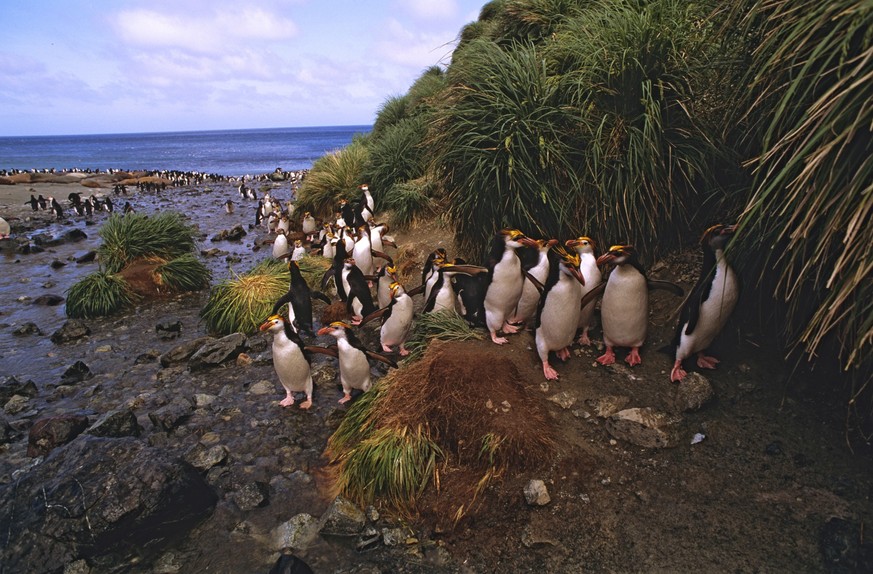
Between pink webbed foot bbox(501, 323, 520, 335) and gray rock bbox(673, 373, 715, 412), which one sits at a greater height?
pink webbed foot bbox(501, 323, 520, 335)

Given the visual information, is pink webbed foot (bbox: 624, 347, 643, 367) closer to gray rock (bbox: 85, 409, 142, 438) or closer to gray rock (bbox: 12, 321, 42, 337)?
gray rock (bbox: 85, 409, 142, 438)

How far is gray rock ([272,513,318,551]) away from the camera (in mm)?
3660

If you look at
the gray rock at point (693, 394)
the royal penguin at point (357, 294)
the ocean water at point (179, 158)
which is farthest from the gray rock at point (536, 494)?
the ocean water at point (179, 158)

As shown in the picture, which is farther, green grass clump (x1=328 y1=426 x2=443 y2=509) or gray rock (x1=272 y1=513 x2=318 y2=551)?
green grass clump (x1=328 y1=426 x2=443 y2=509)

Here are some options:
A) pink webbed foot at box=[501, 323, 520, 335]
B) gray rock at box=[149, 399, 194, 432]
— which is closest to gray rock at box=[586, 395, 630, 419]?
pink webbed foot at box=[501, 323, 520, 335]

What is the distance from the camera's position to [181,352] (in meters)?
6.80

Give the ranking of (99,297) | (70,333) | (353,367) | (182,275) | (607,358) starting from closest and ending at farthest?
(607,358)
(353,367)
(70,333)
(99,297)
(182,275)

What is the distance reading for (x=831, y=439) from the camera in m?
3.51

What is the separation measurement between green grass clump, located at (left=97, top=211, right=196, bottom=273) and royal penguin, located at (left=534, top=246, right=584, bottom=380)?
7974 mm

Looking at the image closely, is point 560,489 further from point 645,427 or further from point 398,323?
point 398,323

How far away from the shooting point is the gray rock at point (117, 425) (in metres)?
4.93

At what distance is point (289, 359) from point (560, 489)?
111 inches

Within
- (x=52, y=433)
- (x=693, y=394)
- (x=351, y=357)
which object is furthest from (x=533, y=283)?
(x=52, y=433)

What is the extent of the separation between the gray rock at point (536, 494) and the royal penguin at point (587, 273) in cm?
176
